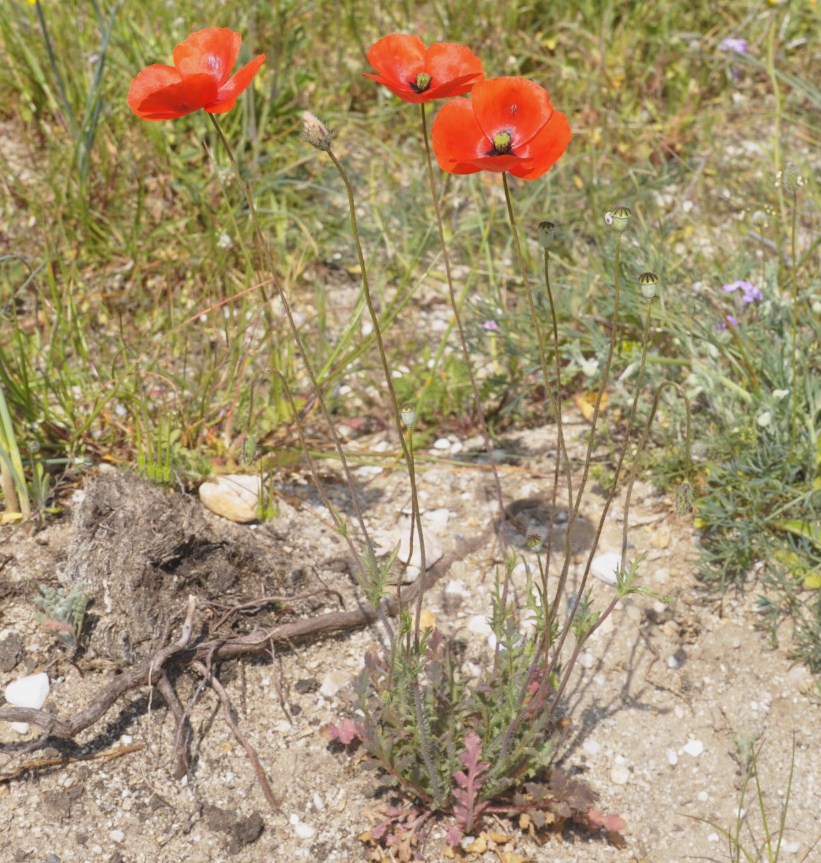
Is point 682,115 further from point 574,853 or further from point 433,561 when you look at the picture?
point 574,853

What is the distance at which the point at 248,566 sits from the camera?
7.54 feet

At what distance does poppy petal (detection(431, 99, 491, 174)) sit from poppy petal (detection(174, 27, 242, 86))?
1.21ft

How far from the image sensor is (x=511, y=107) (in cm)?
160

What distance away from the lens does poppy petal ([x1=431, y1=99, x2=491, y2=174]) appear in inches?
60.0

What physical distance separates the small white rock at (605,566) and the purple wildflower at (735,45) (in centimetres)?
223

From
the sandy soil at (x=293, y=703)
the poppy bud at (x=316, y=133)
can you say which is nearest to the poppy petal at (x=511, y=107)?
the poppy bud at (x=316, y=133)

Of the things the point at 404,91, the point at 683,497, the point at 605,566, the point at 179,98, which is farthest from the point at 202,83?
the point at 605,566

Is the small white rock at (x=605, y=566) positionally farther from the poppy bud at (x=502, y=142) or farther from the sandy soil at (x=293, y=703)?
the poppy bud at (x=502, y=142)

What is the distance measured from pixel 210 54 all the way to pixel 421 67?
0.36m

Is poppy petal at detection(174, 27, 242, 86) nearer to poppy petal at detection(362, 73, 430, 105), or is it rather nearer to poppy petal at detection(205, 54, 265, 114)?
poppy petal at detection(205, 54, 265, 114)

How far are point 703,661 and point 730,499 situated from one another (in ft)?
1.32

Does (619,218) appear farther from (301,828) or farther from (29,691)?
(29,691)

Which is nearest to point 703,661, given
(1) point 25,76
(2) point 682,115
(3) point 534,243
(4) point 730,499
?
(4) point 730,499

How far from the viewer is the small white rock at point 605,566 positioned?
95.0 inches
